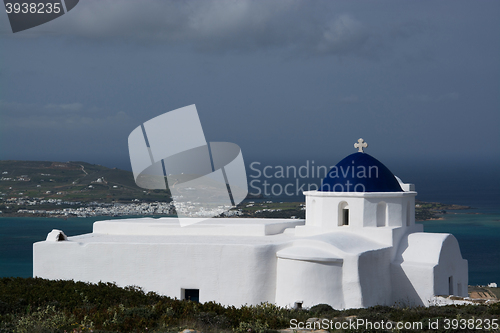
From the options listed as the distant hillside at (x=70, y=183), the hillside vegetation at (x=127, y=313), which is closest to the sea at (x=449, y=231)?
the distant hillside at (x=70, y=183)

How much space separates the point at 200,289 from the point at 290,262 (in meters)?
2.67

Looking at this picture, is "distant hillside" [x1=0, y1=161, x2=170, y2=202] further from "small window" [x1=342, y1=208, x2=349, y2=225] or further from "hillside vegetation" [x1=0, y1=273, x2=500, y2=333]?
"hillside vegetation" [x1=0, y1=273, x2=500, y2=333]

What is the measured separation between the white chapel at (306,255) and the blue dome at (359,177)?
33 millimetres

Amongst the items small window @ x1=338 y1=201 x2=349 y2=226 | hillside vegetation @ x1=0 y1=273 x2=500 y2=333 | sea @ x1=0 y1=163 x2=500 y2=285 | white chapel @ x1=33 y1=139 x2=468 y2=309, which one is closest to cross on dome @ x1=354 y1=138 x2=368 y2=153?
white chapel @ x1=33 y1=139 x2=468 y2=309

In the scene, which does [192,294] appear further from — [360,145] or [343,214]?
[360,145]

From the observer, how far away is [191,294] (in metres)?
15.0

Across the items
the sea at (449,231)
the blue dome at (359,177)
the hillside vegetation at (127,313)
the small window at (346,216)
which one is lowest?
the sea at (449,231)

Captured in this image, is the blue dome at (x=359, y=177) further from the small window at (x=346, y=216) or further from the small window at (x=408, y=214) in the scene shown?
the small window at (x=346, y=216)

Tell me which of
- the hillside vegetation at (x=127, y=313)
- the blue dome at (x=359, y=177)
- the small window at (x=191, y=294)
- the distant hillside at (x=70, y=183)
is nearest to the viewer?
the hillside vegetation at (x=127, y=313)

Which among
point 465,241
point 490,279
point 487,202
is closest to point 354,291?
point 490,279

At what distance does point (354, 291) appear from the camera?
14.0m

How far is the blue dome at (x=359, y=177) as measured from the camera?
53.7 feet

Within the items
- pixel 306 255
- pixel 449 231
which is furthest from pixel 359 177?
pixel 449 231

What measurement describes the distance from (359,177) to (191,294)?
20.6ft
